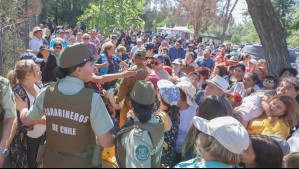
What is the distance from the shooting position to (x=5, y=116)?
10.4 feet

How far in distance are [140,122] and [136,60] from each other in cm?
283

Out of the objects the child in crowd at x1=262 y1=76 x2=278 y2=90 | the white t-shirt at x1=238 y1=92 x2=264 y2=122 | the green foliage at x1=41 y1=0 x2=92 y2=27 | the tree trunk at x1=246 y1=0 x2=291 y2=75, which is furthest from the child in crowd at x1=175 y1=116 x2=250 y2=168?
the green foliage at x1=41 y1=0 x2=92 y2=27

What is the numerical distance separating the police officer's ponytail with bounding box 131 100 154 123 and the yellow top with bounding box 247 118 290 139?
1660 millimetres

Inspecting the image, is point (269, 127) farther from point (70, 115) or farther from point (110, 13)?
point (110, 13)

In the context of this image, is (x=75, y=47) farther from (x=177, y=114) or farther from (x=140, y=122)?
(x=177, y=114)

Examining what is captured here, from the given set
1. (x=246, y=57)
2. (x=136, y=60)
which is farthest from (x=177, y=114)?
(x=246, y=57)

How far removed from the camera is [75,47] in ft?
8.91

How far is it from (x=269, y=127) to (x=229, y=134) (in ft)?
6.21

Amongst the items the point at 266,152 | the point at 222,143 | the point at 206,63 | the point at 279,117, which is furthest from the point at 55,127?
the point at 206,63

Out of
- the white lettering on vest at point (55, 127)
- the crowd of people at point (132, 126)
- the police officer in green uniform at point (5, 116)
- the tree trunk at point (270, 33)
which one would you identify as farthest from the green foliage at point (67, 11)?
the white lettering on vest at point (55, 127)

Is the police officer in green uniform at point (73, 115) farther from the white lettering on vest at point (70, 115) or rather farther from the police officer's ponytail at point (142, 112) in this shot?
the police officer's ponytail at point (142, 112)

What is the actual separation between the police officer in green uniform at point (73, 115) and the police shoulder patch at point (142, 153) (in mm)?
373

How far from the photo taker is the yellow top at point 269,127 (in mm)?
3844

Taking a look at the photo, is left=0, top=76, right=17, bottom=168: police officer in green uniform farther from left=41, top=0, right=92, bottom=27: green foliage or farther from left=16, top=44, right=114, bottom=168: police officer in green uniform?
left=41, top=0, right=92, bottom=27: green foliage
